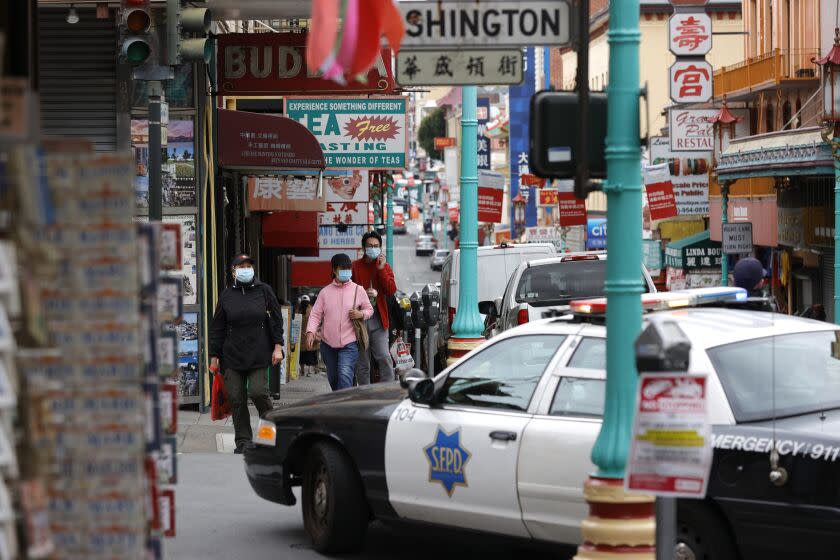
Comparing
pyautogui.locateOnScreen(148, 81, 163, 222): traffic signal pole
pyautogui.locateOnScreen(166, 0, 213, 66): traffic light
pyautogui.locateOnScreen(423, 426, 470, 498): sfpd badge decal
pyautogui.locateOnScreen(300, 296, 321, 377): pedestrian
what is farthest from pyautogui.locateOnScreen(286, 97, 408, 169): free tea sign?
pyautogui.locateOnScreen(423, 426, 470, 498): sfpd badge decal

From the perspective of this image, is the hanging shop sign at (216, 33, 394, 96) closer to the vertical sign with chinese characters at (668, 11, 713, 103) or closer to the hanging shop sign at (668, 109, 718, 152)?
the vertical sign with chinese characters at (668, 11, 713, 103)

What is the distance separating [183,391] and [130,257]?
1338cm

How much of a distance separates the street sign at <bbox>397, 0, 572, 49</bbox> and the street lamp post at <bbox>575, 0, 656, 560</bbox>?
2.15 feet

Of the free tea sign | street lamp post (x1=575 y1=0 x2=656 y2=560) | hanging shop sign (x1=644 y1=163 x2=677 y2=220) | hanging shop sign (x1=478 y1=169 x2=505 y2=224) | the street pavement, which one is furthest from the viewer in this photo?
hanging shop sign (x1=644 y1=163 x2=677 y2=220)

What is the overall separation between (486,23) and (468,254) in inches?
352

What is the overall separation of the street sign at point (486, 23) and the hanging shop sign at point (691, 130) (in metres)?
32.1

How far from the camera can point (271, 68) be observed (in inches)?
741

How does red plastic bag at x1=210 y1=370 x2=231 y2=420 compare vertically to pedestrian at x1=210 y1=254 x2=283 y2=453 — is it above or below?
below

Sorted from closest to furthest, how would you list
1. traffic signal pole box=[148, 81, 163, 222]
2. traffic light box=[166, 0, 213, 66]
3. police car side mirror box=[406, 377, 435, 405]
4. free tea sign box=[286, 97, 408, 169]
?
police car side mirror box=[406, 377, 435, 405]
traffic signal pole box=[148, 81, 163, 222]
traffic light box=[166, 0, 213, 66]
free tea sign box=[286, 97, 408, 169]

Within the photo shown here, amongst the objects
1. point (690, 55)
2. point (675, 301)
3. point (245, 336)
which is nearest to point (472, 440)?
point (675, 301)

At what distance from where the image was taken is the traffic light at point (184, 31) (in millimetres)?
12844

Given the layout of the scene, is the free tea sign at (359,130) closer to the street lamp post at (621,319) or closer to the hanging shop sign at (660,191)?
the hanging shop sign at (660,191)

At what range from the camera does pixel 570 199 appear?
50.1 meters

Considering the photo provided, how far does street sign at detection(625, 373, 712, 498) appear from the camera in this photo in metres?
6.03
